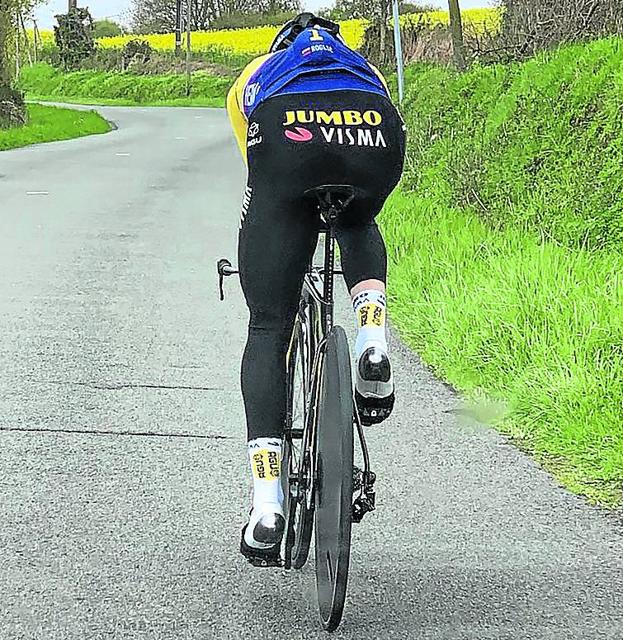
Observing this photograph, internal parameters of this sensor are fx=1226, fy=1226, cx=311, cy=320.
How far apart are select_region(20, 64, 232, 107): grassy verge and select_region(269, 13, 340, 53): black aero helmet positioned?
53.8 m

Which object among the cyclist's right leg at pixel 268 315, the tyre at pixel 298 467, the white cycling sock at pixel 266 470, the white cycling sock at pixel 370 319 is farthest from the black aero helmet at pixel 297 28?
the white cycling sock at pixel 266 470

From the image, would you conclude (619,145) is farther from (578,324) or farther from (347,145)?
(347,145)

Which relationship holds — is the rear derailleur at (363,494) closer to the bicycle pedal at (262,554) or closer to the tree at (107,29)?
the bicycle pedal at (262,554)

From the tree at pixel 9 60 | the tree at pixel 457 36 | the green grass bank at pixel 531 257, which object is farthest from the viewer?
the tree at pixel 9 60

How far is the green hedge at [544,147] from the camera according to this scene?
8727 millimetres

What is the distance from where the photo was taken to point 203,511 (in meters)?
4.77

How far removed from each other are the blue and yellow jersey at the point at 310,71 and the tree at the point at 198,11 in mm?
82995

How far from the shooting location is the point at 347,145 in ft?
10.6

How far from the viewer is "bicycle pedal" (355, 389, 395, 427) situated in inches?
142

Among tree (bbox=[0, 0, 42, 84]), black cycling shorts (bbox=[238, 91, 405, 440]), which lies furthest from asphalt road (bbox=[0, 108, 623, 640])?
tree (bbox=[0, 0, 42, 84])

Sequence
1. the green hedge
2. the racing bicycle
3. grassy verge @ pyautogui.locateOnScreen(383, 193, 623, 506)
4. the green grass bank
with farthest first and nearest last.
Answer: the green hedge → the green grass bank → grassy verge @ pyautogui.locateOnScreen(383, 193, 623, 506) → the racing bicycle

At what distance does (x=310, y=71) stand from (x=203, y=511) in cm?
207

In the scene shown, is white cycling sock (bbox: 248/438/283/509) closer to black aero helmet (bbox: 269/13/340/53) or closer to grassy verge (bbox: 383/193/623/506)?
black aero helmet (bbox: 269/13/340/53)

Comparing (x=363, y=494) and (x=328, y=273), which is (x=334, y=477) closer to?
(x=363, y=494)
